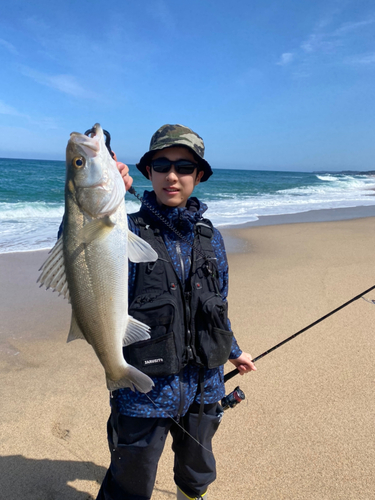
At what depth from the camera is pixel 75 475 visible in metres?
2.69

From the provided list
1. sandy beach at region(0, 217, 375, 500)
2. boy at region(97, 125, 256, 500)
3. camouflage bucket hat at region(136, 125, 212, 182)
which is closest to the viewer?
boy at region(97, 125, 256, 500)

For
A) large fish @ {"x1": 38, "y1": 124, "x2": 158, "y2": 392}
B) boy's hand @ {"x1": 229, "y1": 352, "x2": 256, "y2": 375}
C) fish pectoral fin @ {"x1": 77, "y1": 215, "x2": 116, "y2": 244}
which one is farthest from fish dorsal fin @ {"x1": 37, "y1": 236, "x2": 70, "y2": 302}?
boy's hand @ {"x1": 229, "y1": 352, "x2": 256, "y2": 375}

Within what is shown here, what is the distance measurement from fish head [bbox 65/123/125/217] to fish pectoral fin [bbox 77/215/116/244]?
3 centimetres

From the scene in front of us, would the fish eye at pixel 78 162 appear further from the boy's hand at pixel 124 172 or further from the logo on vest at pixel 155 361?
the logo on vest at pixel 155 361

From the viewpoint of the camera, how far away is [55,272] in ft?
5.92

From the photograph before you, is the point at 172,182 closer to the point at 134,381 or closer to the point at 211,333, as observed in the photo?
the point at 211,333

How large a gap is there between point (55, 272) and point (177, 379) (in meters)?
0.93

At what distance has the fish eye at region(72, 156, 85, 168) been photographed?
173 centimetres

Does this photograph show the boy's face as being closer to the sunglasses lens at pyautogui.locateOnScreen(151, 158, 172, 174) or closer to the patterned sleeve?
the sunglasses lens at pyautogui.locateOnScreen(151, 158, 172, 174)

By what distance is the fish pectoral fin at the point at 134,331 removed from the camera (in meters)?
1.84

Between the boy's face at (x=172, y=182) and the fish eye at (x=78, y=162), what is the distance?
57 cm

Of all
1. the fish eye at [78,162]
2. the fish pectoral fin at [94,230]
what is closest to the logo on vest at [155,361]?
the fish pectoral fin at [94,230]

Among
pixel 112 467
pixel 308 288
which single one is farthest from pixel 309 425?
pixel 308 288

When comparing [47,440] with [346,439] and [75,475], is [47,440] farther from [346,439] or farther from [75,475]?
[346,439]
